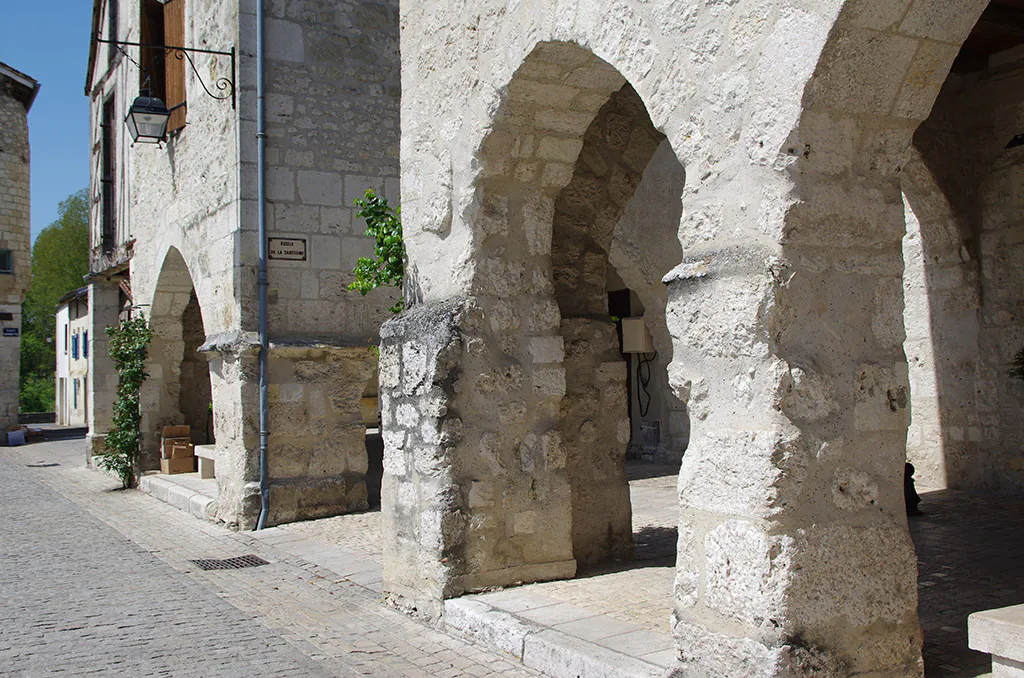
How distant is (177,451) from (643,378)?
A: 17.9ft

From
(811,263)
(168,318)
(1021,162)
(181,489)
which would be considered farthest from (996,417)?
(168,318)

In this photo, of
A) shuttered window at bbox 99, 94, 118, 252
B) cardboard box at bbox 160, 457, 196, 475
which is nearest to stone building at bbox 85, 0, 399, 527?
cardboard box at bbox 160, 457, 196, 475

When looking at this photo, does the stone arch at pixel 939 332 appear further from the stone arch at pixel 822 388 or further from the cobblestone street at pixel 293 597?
the stone arch at pixel 822 388

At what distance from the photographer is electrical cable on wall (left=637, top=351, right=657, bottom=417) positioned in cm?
1101

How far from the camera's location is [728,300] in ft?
9.23

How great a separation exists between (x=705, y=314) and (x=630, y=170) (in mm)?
2302

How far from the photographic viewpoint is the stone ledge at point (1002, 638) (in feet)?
7.47

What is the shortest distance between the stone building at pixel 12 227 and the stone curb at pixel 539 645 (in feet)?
60.4

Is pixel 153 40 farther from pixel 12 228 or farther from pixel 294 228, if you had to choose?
pixel 12 228

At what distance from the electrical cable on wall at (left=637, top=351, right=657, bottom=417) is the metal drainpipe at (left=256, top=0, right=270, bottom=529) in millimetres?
4974

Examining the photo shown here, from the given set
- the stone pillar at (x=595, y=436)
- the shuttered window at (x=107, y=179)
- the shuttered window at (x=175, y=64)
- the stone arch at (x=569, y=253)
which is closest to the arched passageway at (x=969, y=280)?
the stone pillar at (x=595, y=436)

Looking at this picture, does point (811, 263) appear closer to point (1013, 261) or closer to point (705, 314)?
point (705, 314)

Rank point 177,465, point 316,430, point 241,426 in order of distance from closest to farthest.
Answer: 1. point 241,426
2. point 316,430
3. point 177,465

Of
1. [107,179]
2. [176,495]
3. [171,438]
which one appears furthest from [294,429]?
[107,179]
